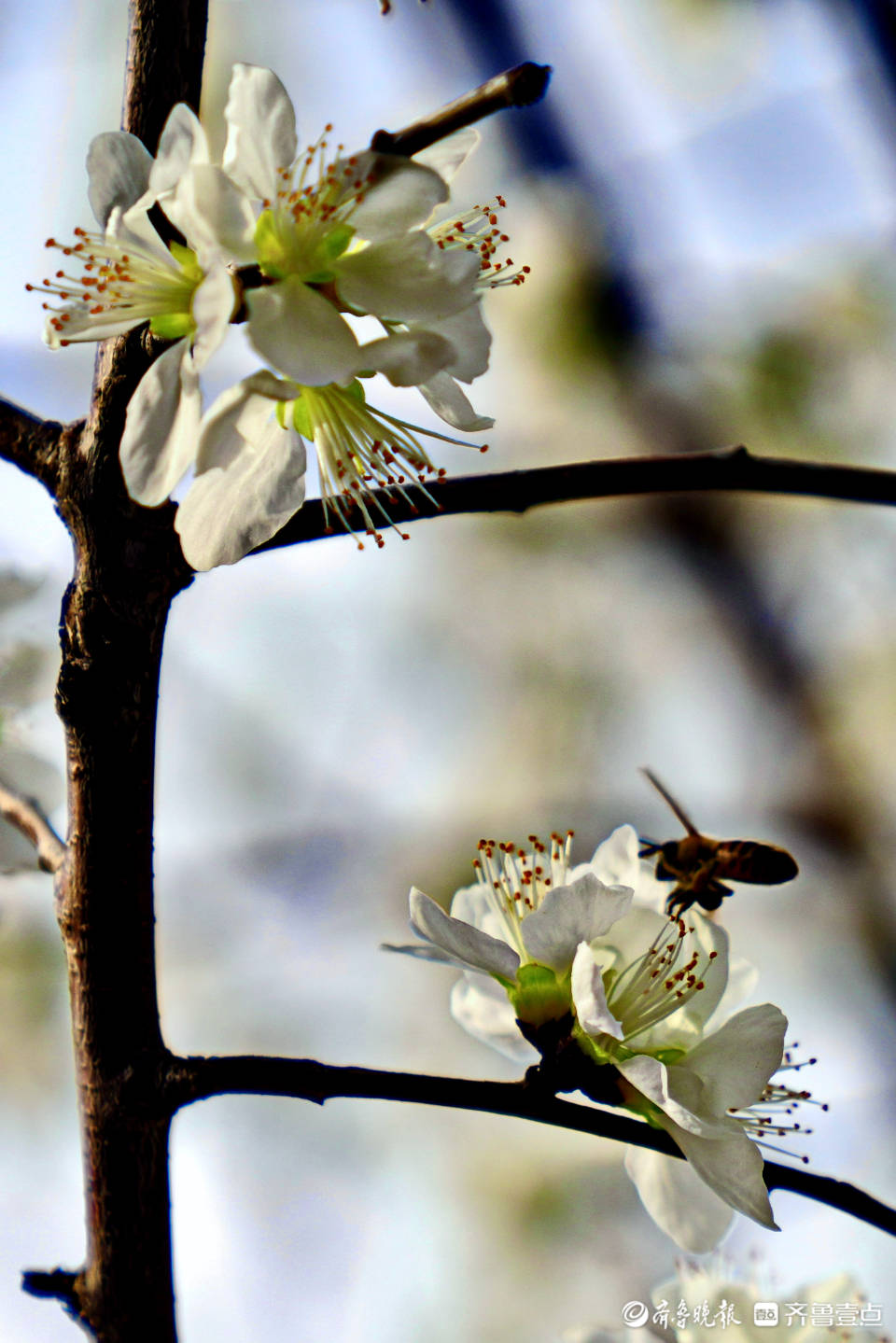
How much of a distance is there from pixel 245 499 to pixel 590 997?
13.8 inches

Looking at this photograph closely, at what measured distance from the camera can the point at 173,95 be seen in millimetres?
594

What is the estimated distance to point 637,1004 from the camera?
29.6 inches

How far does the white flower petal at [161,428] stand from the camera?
0.55 metres

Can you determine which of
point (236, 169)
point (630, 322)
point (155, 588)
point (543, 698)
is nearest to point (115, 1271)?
point (155, 588)

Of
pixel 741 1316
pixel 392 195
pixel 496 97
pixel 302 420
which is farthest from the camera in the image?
pixel 741 1316

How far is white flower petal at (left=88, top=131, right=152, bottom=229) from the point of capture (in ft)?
1.85

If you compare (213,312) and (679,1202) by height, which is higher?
(213,312)

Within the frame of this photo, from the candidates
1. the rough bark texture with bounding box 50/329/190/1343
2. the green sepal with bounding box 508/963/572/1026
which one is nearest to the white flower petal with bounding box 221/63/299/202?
the rough bark texture with bounding box 50/329/190/1343

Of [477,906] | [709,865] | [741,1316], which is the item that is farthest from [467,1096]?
[741,1316]

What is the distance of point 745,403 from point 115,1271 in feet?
8.05

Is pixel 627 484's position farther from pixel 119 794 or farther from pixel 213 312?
pixel 119 794

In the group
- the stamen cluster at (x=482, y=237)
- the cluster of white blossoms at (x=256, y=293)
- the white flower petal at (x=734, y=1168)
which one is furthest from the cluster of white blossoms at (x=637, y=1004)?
the stamen cluster at (x=482, y=237)

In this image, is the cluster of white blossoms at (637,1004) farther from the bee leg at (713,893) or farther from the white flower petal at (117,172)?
the white flower petal at (117,172)

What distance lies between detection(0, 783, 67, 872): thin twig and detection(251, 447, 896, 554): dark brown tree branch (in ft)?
0.84
